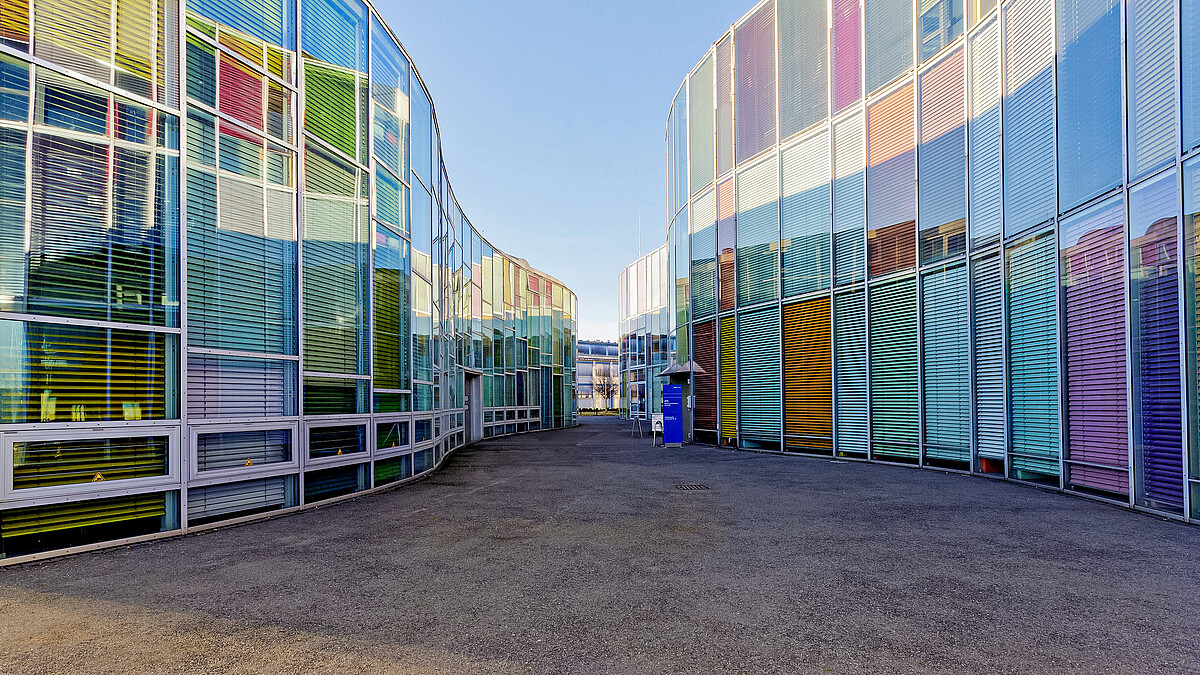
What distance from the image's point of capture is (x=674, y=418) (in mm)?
20656

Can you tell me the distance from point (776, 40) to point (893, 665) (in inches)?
672

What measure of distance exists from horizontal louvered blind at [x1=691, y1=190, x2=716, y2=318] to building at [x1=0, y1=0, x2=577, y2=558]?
10.4 metres

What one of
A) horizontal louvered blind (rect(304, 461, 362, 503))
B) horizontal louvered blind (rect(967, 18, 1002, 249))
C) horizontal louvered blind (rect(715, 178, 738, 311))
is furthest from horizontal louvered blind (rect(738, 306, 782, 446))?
horizontal louvered blind (rect(304, 461, 362, 503))

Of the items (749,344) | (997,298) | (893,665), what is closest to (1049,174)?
(997,298)

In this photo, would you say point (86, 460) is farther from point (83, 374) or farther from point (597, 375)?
point (597, 375)

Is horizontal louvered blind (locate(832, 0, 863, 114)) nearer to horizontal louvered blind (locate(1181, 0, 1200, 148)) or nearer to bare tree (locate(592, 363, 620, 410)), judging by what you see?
horizontal louvered blind (locate(1181, 0, 1200, 148))

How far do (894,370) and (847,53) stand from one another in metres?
7.58

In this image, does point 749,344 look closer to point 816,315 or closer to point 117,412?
point 816,315

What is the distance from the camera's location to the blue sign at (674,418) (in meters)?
20.6

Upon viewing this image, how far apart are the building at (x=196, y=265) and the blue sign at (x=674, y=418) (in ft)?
33.7

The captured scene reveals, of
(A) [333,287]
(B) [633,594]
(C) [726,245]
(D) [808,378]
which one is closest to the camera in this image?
(B) [633,594]

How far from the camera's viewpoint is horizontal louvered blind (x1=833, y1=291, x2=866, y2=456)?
15.0 meters

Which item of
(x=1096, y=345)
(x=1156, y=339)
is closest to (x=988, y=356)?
(x=1096, y=345)

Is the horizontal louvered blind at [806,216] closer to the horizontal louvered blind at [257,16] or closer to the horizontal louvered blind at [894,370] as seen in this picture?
the horizontal louvered blind at [894,370]
